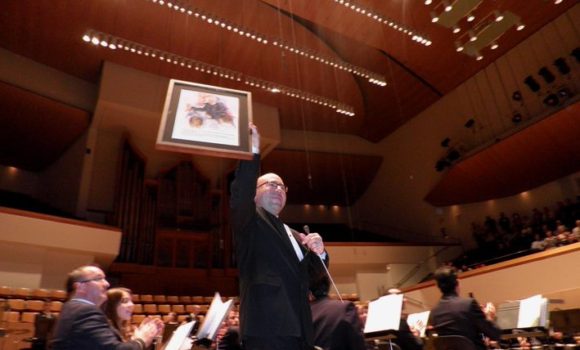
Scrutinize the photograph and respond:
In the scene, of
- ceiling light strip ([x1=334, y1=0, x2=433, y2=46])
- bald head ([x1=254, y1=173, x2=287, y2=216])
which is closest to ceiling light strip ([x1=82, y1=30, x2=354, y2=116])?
ceiling light strip ([x1=334, y1=0, x2=433, y2=46])

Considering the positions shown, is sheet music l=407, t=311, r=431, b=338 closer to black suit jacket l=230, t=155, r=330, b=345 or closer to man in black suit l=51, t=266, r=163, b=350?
man in black suit l=51, t=266, r=163, b=350

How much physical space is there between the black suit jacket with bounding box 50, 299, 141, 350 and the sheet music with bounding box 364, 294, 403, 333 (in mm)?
1546

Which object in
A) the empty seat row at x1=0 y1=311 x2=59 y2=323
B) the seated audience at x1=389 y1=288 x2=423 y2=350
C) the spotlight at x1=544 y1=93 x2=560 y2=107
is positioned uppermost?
the spotlight at x1=544 y1=93 x2=560 y2=107

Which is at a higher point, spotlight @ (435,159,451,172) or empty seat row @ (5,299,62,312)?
spotlight @ (435,159,451,172)

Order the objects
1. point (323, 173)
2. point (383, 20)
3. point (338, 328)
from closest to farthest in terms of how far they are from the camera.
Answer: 1. point (338, 328)
2. point (383, 20)
3. point (323, 173)

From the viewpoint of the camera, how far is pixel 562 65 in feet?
34.9

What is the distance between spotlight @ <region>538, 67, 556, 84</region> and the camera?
35.5 feet

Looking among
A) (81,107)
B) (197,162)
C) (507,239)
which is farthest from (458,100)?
(81,107)

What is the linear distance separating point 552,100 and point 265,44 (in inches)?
278

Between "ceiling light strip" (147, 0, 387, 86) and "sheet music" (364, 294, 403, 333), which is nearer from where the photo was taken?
"sheet music" (364, 294, 403, 333)

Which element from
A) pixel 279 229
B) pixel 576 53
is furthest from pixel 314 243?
pixel 576 53

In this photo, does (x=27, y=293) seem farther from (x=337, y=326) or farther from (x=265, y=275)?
(x=265, y=275)

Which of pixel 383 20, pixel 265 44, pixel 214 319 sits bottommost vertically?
pixel 214 319

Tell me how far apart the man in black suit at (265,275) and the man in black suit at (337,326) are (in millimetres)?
522
